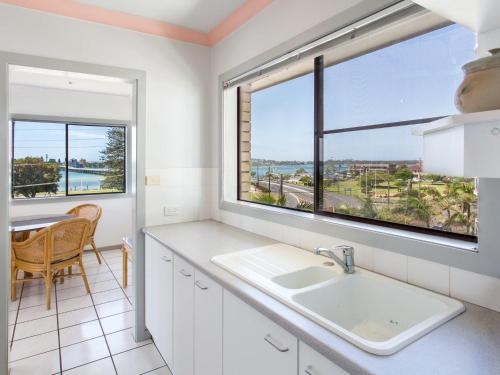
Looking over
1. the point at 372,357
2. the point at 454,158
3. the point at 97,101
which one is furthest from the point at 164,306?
the point at 97,101

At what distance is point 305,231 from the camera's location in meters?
1.88

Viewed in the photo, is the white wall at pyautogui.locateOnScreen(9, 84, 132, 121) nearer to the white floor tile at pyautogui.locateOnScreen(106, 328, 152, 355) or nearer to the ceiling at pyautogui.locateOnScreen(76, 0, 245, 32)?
the ceiling at pyautogui.locateOnScreen(76, 0, 245, 32)

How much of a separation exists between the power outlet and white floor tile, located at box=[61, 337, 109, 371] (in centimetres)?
111

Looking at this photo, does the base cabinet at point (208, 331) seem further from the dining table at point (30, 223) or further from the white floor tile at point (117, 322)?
the dining table at point (30, 223)

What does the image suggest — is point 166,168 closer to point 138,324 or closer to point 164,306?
point 164,306

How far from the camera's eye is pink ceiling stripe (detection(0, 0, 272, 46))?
2.17 meters

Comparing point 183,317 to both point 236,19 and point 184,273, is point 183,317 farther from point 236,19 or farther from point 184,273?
point 236,19

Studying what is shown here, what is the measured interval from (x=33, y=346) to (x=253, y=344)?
7.13 feet

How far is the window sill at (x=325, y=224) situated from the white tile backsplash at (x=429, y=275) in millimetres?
87

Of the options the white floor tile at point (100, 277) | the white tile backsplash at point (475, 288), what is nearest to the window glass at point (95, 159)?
the white floor tile at point (100, 277)

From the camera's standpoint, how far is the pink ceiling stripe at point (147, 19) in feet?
7.13

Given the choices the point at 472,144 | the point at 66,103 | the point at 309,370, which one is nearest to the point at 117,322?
the point at 309,370

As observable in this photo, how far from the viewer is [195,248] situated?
6.25 ft

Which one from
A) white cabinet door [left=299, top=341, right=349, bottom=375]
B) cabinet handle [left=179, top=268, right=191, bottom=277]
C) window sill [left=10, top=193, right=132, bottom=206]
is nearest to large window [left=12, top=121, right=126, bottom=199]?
window sill [left=10, top=193, right=132, bottom=206]
